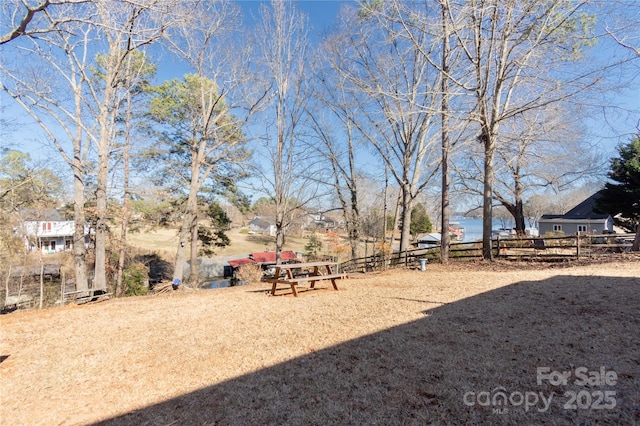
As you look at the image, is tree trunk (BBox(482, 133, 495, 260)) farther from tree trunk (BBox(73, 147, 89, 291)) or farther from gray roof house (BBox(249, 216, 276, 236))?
gray roof house (BBox(249, 216, 276, 236))

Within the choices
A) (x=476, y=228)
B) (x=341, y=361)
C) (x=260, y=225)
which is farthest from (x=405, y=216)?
(x=476, y=228)

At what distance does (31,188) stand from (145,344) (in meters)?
12.7

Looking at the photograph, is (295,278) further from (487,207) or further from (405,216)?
(405,216)

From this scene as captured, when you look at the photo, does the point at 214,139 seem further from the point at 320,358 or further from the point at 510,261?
the point at 320,358

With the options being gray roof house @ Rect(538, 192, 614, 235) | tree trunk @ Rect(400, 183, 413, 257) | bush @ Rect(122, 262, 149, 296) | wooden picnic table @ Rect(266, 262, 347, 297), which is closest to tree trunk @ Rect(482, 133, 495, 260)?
tree trunk @ Rect(400, 183, 413, 257)

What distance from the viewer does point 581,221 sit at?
30.1m

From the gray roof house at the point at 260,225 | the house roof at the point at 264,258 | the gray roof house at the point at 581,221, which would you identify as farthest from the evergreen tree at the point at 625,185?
the gray roof house at the point at 260,225

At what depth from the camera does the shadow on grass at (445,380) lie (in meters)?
2.56

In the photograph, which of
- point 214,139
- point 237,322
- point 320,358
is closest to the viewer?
point 320,358

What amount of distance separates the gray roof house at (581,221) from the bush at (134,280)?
31.7 meters

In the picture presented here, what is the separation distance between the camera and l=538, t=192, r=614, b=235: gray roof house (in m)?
29.4

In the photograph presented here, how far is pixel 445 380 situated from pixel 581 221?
35.3 meters

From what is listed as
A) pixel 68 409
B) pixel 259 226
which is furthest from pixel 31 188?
pixel 259 226

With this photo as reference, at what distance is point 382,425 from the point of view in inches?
96.9
